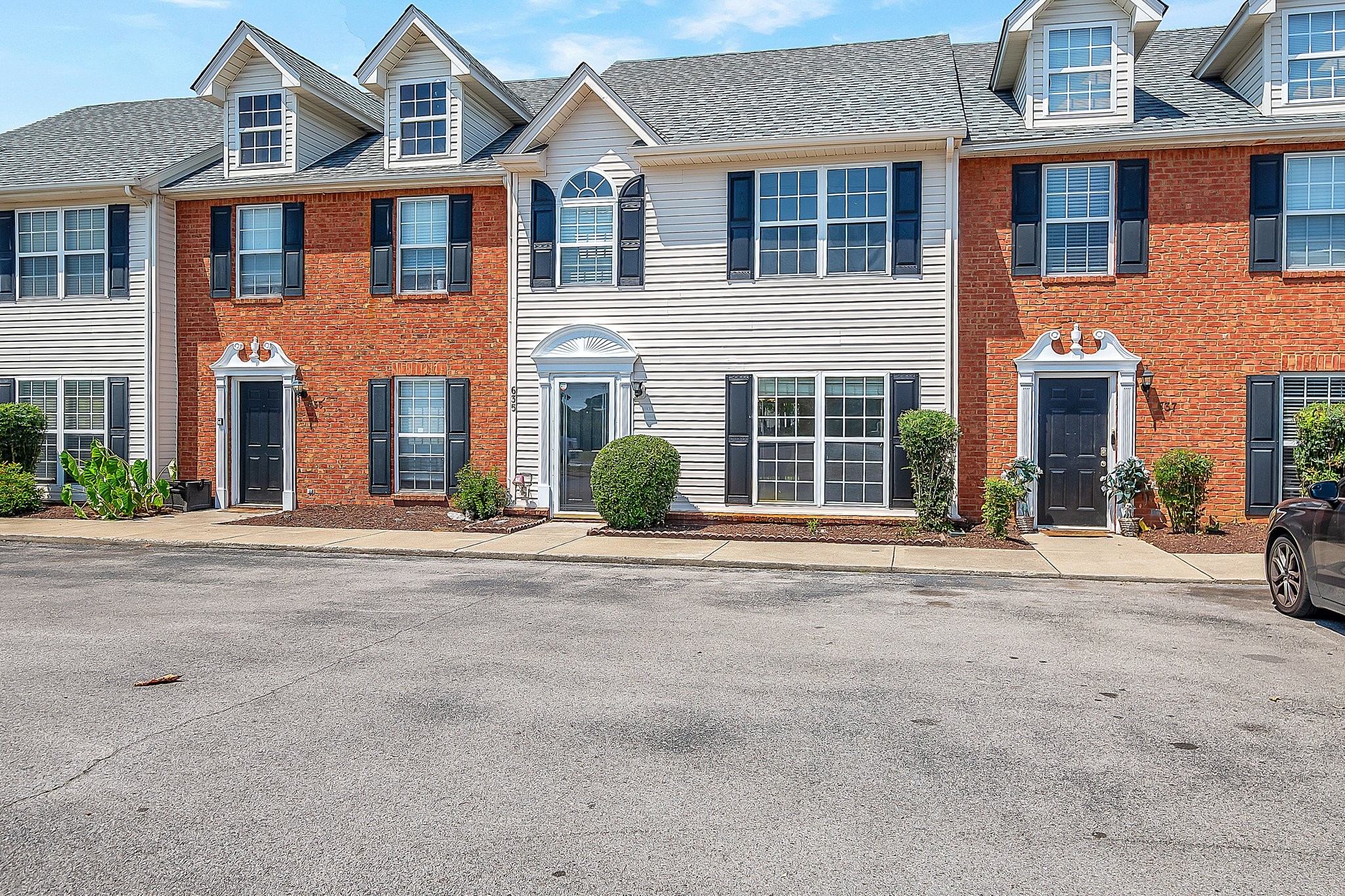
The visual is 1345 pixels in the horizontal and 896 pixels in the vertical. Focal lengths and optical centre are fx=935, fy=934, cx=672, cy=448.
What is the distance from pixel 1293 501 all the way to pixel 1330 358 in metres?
6.68

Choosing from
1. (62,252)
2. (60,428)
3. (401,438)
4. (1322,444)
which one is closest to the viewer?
(1322,444)

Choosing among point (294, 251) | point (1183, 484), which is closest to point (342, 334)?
point (294, 251)

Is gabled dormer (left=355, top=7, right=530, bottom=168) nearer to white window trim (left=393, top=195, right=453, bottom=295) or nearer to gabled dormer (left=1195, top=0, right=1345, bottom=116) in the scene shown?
white window trim (left=393, top=195, right=453, bottom=295)

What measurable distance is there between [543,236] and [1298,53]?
1244 centimetres

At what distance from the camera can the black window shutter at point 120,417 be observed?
1808 centimetres

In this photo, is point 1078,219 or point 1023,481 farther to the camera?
point 1078,219

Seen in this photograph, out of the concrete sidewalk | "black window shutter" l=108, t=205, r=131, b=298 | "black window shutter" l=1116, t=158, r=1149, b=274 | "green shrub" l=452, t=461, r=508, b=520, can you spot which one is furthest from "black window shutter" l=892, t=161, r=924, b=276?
"black window shutter" l=108, t=205, r=131, b=298

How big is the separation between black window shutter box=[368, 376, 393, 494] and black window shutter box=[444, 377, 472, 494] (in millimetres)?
1118

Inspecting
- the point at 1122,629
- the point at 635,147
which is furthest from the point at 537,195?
the point at 1122,629

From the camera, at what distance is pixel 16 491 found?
16766 millimetres

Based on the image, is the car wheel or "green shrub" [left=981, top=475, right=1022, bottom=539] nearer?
the car wheel

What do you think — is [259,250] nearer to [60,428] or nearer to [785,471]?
[60,428]

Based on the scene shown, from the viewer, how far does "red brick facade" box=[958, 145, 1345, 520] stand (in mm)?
14203

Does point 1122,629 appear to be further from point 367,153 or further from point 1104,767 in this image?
point 367,153
